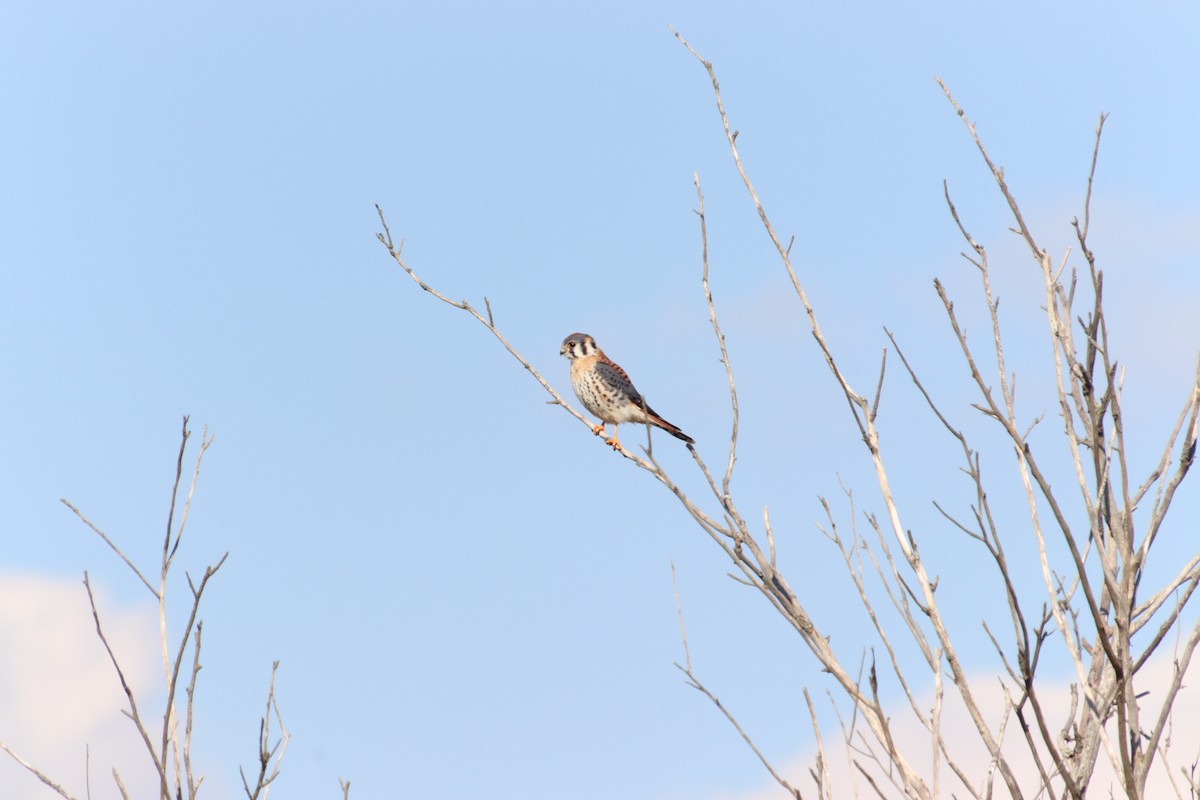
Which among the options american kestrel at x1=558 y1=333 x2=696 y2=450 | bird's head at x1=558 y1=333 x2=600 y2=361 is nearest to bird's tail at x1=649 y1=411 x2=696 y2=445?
american kestrel at x1=558 y1=333 x2=696 y2=450

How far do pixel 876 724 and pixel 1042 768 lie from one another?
0.60 meters

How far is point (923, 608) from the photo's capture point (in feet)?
10.5

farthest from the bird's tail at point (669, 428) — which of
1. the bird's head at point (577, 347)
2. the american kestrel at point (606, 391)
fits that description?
the bird's head at point (577, 347)

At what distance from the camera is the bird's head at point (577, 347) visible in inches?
436

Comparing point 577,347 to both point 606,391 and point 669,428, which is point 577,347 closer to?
point 606,391

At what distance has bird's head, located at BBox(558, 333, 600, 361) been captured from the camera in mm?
11086

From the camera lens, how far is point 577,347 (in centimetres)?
1110

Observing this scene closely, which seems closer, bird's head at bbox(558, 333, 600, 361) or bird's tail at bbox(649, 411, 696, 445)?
bird's tail at bbox(649, 411, 696, 445)

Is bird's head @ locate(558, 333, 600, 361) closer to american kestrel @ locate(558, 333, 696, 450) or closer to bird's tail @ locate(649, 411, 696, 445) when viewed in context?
american kestrel @ locate(558, 333, 696, 450)

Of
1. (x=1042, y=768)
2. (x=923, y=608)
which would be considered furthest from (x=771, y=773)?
(x=1042, y=768)

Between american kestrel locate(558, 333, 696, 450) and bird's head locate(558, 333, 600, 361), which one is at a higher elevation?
bird's head locate(558, 333, 600, 361)

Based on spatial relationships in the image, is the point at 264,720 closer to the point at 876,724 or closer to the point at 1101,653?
the point at 876,724

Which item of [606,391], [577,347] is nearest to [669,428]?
[606,391]

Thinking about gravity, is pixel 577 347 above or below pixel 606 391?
above
